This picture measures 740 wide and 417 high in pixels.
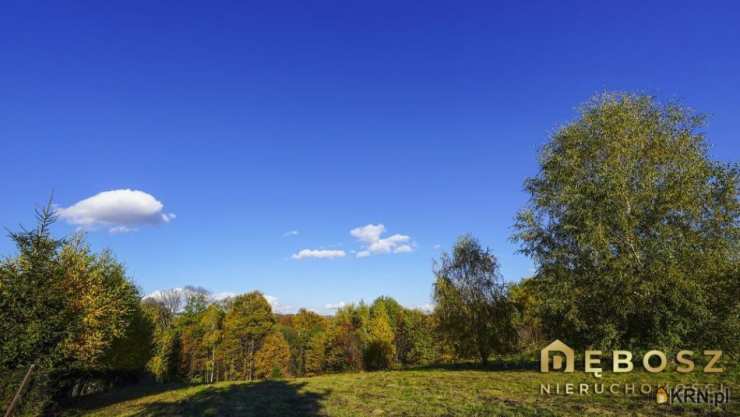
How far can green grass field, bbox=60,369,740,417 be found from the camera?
Result: 1126cm

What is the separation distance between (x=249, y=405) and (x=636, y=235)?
18573 millimetres

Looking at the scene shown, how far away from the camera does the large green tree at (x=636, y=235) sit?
57.7 feet

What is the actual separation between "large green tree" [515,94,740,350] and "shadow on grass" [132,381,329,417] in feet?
39.4

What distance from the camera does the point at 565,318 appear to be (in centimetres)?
1948

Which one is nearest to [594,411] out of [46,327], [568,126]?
[568,126]

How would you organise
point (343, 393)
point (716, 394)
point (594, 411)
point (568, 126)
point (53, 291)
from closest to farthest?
1. point (594, 411)
2. point (716, 394)
3. point (343, 393)
4. point (53, 291)
5. point (568, 126)

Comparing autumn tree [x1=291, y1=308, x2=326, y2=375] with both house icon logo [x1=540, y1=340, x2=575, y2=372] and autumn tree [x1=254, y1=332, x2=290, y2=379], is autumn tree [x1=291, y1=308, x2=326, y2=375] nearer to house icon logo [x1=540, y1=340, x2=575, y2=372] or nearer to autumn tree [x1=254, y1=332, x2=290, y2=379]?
autumn tree [x1=254, y1=332, x2=290, y2=379]

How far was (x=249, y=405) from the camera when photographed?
15664mm

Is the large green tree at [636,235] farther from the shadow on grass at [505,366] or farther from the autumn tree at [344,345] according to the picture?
the autumn tree at [344,345]

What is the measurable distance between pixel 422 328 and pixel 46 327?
5911cm

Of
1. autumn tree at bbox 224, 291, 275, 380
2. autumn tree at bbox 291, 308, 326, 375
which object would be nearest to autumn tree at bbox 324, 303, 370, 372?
autumn tree at bbox 291, 308, 326, 375

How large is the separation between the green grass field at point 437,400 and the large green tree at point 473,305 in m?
6.76

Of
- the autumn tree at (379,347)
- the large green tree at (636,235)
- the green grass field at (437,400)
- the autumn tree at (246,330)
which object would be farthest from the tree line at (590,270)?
the autumn tree at (379,347)

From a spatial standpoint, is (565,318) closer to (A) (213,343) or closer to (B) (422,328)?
(B) (422,328)
